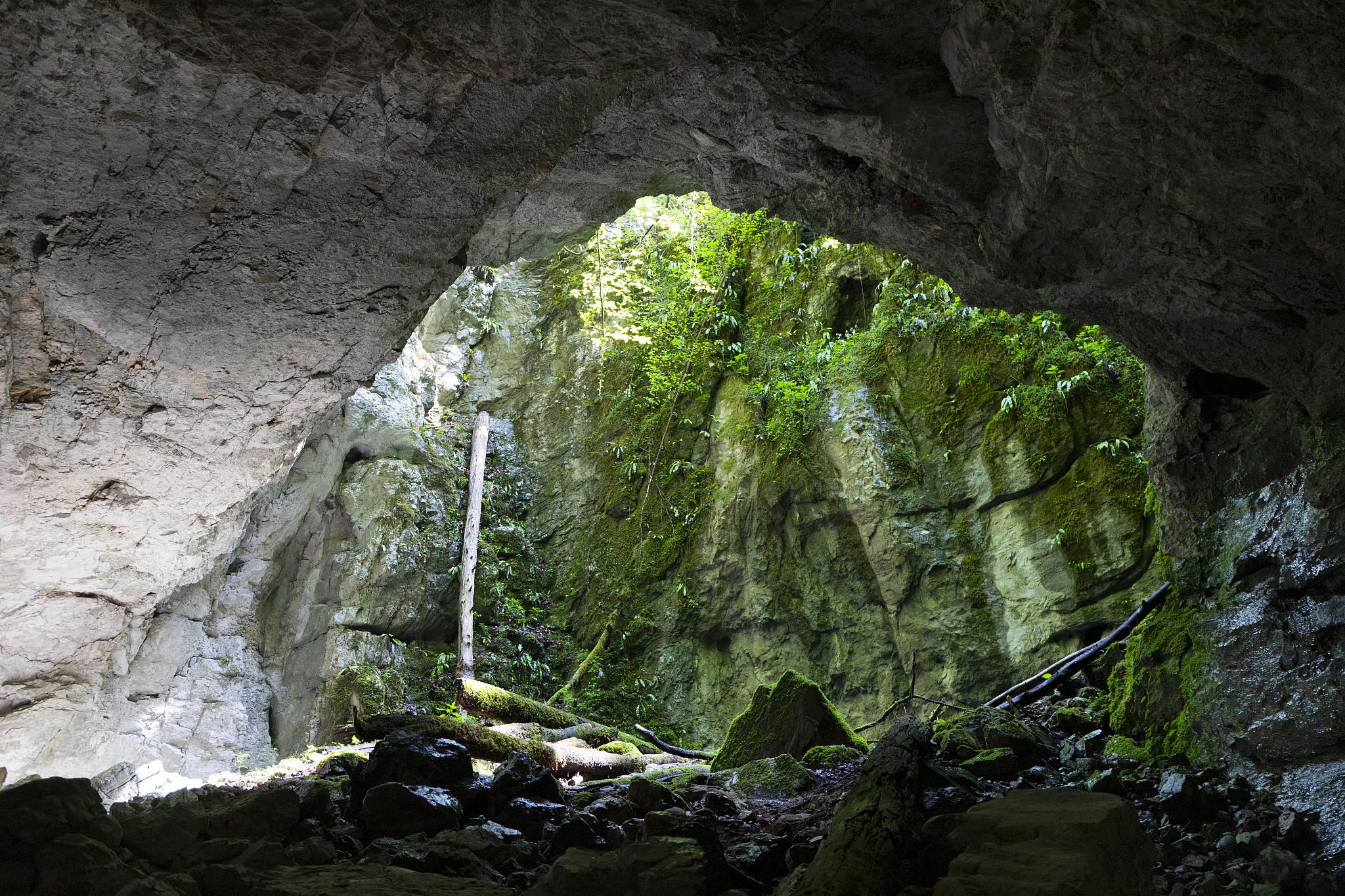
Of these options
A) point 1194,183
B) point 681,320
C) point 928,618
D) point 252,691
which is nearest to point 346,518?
point 252,691

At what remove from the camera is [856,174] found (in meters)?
4.63

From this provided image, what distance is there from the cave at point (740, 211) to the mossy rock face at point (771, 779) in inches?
13.7

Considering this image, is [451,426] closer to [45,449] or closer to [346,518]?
[346,518]

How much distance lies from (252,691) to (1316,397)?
1011 cm

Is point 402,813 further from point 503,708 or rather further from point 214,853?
point 503,708

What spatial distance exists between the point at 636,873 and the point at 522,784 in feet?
5.66

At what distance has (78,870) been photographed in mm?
2592

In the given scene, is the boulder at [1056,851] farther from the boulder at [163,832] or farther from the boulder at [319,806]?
the boulder at [163,832]

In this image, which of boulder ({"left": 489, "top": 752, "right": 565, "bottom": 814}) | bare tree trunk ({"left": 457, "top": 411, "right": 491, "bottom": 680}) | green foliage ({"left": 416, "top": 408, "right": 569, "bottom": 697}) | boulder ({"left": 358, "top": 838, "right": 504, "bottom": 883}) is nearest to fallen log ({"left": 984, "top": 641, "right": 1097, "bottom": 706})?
boulder ({"left": 489, "top": 752, "right": 565, "bottom": 814})

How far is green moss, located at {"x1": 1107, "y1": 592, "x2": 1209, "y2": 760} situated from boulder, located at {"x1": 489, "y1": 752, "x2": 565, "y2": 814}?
128 inches

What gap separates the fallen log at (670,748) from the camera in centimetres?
881

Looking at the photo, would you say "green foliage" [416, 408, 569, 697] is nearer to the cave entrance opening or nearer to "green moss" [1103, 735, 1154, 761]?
the cave entrance opening

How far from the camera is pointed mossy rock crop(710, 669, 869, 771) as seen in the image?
20.1 ft

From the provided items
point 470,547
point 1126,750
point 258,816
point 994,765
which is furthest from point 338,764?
point 470,547
